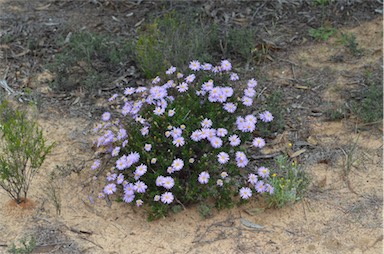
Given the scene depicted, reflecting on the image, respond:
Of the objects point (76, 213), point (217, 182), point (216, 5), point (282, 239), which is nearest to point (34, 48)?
point (216, 5)

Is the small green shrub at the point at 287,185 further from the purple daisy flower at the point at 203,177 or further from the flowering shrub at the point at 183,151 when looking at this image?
the purple daisy flower at the point at 203,177

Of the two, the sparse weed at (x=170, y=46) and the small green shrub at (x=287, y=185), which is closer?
the small green shrub at (x=287, y=185)

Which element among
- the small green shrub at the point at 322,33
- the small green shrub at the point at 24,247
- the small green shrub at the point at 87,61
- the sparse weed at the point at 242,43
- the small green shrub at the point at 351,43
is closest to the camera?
the small green shrub at the point at 24,247

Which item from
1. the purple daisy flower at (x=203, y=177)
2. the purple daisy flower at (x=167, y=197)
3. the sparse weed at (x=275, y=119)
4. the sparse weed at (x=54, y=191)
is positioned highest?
the purple daisy flower at (x=203, y=177)

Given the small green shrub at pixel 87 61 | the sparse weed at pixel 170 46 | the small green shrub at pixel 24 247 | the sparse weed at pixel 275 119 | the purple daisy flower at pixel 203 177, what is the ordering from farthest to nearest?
the small green shrub at pixel 87 61 → the sparse weed at pixel 170 46 → the sparse weed at pixel 275 119 → the purple daisy flower at pixel 203 177 → the small green shrub at pixel 24 247

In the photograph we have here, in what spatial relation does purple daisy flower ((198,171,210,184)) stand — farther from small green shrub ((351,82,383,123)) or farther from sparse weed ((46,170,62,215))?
small green shrub ((351,82,383,123))

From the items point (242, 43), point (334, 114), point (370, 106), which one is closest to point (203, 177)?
point (334, 114)

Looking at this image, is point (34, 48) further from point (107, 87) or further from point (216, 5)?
point (216, 5)

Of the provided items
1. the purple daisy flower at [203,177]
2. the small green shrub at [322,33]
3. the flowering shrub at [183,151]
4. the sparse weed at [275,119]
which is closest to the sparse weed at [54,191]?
the flowering shrub at [183,151]
